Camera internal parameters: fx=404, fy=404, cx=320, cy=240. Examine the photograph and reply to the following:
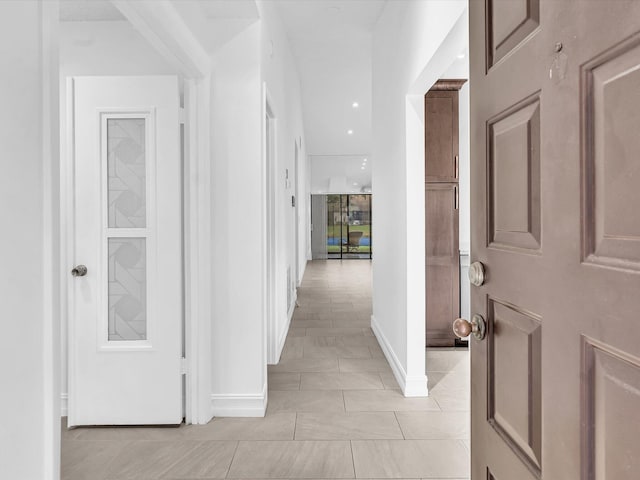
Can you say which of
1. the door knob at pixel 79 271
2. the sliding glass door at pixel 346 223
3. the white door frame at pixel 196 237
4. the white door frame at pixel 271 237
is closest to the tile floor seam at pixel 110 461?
the white door frame at pixel 196 237

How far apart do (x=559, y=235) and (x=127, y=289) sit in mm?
2277

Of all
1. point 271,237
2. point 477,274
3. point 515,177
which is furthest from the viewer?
point 271,237

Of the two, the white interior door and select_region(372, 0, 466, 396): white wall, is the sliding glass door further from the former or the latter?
the white interior door

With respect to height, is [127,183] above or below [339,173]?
below

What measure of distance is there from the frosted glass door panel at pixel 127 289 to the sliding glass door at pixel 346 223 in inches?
403

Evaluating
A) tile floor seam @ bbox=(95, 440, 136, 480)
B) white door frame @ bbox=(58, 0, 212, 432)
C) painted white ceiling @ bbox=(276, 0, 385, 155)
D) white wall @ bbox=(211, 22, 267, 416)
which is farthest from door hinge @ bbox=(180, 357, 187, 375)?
painted white ceiling @ bbox=(276, 0, 385, 155)

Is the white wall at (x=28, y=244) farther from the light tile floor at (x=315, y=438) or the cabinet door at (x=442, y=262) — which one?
the cabinet door at (x=442, y=262)

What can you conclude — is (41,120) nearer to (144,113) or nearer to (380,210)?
(144,113)

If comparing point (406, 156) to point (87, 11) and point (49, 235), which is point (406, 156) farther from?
point (49, 235)

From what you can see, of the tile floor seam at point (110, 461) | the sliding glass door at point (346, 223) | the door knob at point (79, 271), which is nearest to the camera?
the tile floor seam at point (110, 461)

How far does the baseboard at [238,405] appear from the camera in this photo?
2.44m

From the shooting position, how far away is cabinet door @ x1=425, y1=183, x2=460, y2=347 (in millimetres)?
3650

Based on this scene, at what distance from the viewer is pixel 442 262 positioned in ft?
12.1

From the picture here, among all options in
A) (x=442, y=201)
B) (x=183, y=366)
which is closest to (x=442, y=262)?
(x=442, y=201)
